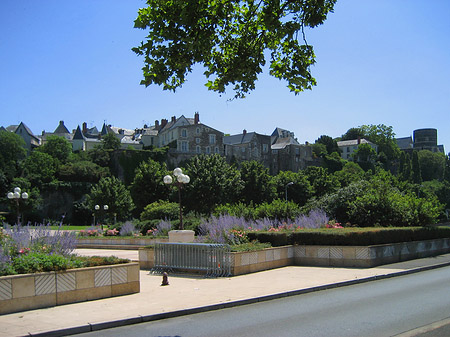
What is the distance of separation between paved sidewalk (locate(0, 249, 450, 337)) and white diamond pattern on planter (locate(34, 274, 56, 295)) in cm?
36

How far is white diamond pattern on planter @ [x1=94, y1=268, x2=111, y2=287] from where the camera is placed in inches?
376

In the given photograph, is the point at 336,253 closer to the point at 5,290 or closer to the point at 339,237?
the point at 339,237

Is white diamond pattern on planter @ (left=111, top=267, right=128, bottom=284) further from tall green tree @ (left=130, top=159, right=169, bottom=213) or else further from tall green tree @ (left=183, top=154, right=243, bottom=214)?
tall green tree @ (left=130, top=159, right=169, bottom=213)

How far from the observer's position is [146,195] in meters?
42.0

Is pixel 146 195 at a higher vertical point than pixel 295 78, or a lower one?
lower

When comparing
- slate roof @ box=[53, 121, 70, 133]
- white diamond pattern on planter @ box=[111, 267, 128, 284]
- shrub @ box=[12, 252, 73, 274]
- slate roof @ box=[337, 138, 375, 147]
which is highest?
slate roof @ box=[53, 121, 70, 133]

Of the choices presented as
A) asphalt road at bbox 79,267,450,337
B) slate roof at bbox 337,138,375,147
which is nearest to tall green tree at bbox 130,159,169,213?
asphalt road at bbox 79,267,450,337

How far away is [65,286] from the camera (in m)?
9.03

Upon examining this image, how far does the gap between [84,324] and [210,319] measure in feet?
7.33

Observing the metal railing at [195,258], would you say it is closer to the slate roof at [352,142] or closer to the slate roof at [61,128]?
the slate roof at [61,128]

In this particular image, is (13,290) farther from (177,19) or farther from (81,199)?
(81,199)

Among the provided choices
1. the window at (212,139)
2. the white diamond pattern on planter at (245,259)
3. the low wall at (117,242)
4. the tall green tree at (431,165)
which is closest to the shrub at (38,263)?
the white diamond pattern on planter at (245,259)

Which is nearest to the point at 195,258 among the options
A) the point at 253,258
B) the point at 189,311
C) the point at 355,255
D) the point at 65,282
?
the point at 253,258

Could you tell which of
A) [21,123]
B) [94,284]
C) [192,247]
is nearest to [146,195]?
[192,247]
